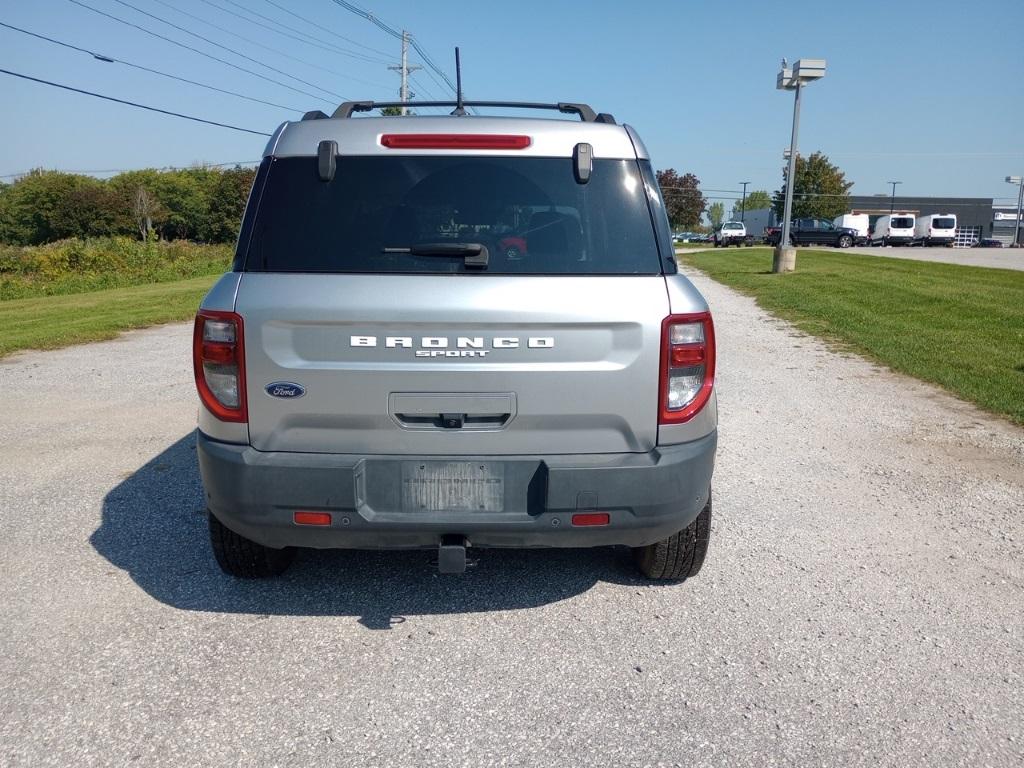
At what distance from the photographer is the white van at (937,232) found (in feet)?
184

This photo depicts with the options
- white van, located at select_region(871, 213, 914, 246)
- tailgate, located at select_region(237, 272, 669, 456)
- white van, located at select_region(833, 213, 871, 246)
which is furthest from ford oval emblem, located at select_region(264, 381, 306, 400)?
white van, located at select_region(833, 213, 871, 246)

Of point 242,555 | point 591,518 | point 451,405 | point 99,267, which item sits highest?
point 451,405

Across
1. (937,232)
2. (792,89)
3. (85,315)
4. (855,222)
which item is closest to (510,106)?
(85,315)

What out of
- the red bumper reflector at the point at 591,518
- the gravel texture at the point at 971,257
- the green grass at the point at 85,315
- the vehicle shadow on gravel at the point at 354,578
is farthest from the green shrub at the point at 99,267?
the gravel texture at the point at 971,257

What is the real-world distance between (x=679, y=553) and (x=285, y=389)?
1.84 m

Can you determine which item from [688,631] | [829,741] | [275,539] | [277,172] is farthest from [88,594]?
[829,741]

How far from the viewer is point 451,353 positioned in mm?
3002

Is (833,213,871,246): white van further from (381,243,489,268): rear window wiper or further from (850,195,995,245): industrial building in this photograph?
(381,243,489,268): rear window wiper

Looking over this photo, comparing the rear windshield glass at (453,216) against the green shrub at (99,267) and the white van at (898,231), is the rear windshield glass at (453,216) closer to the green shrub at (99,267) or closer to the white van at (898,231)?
the green shrub at (99,267)

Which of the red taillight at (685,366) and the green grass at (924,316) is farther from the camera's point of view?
the green grass at (924,316)

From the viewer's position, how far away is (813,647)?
10.7 ft

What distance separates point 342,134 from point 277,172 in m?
0.29

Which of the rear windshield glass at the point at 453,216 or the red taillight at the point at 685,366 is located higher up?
the rear windshield glass at the point at 453,216

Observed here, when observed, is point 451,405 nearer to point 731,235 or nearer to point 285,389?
point 285,389
